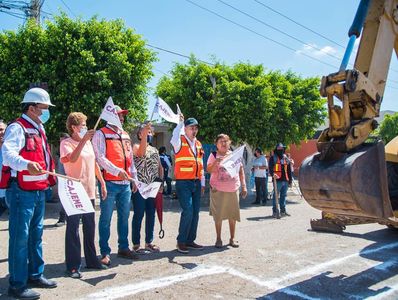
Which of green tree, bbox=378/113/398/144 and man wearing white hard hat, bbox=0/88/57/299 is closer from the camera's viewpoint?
→ man wearing white hard hat, bbox=0/88/57/299

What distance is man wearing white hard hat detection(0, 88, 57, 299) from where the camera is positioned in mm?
4145

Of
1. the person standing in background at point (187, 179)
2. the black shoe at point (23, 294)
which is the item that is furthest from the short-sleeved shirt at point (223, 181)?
the black shoe at point (23, 294)

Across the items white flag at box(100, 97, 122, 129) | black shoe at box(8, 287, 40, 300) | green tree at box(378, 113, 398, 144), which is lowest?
black shoe at box(8, 287, 40, 300)

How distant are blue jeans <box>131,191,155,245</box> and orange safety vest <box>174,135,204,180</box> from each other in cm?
63

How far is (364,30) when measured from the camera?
16.4 ft

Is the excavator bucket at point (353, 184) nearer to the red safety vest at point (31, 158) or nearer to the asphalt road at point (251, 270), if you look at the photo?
the asphalt road at point (251, 270)

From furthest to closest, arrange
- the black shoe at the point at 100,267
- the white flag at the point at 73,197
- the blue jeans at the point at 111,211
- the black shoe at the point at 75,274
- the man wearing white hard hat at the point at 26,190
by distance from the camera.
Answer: the blue jeans at the point at 111,211, the black shoe at the point at 100,267, the black shoe at the point at 75,274, the white flag at the point at 73,197, the man wearing white hard hat at the point at 26,190

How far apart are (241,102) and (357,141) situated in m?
8.91

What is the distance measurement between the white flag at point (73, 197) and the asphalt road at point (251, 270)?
2.81ft

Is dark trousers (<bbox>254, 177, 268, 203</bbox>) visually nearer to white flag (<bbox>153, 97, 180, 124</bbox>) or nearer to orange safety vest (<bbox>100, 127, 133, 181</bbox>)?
white flag (<bbox>153, 97, 180, 124</bbox>)

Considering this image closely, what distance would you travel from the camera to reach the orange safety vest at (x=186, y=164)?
20.8 ft

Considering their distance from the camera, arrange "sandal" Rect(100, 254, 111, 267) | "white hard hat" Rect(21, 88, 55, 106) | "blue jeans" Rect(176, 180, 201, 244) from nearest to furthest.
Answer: "white hard hat" Rect(21, 88, 55, 106) < "sandal" Rect(100, 254, 111, 267) < "blue jeans" Rect(176, 180, 201, 244)

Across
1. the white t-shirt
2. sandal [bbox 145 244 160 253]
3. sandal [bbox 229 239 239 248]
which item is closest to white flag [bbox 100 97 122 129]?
sandal [bbox 145 244 160 253]

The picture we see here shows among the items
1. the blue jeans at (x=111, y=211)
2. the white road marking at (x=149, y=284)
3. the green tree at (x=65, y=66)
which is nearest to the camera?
the white road marking at (x=149, y=284)
